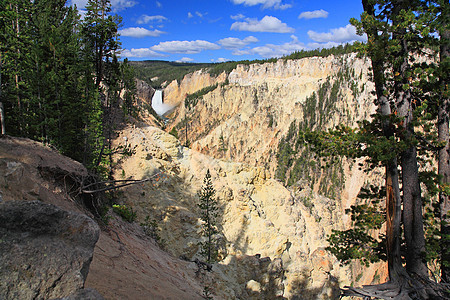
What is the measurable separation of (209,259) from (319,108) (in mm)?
81047

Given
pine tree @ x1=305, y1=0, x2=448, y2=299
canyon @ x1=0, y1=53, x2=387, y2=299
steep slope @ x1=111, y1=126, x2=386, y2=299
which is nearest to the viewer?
pine tree @ x1=305, y1=0, x2=448, y2=299

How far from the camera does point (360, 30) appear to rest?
5.76m

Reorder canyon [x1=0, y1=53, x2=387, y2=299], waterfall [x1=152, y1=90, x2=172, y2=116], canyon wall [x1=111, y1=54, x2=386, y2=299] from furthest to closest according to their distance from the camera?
waterfall [x1=152, y1=90, x2=172, y2=116] → canyon wall [x1=111, y1=54, x2=386, y2=299] → canyon [x1=0, y1=53, x2=387, y2=299]

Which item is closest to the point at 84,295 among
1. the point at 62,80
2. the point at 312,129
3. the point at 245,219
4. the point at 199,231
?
the point at 62,80

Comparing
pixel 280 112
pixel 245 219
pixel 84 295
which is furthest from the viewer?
pixel 280 112

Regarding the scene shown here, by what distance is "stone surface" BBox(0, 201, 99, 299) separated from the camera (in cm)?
245

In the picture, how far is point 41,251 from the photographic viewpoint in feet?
8.84

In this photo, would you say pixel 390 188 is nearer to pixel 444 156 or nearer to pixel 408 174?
pixel 408 174

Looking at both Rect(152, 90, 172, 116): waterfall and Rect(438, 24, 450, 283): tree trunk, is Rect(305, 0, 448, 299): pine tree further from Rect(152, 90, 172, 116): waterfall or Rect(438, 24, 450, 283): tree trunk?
Rect(152, 90, 172, 116): waterfall

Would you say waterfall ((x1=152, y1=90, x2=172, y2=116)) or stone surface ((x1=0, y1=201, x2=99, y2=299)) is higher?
waterfall ((x1=152, y1=90, x2=172, y2=116))

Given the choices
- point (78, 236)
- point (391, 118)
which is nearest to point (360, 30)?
point (391, 118)

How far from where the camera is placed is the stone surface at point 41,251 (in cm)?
245

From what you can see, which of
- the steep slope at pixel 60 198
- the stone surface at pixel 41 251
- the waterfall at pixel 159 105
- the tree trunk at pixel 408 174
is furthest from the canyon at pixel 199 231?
the waterfall at pixel 159 105

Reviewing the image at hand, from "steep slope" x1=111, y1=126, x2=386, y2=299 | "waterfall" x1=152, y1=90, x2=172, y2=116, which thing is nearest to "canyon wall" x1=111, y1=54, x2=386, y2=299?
"steep slope" x1=111, y1=126, x2=386, y2=299
